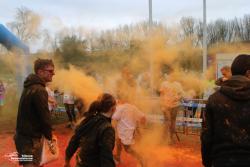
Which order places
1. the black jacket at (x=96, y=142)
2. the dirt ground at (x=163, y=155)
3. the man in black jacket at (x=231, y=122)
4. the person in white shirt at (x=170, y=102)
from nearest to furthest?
the man in black jacket at (x=231, y=122)
the black jacket at (x=96, y=142)
the dirt ground at (x=163, y=155)
the person in white shirt at (x=170, y=102)

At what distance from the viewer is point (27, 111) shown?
4.57 meters

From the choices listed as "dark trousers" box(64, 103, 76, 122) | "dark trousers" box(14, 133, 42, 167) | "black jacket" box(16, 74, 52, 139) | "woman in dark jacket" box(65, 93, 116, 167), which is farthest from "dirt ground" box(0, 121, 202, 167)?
"woman in dark jacket" box(65, 93, 116, 167)

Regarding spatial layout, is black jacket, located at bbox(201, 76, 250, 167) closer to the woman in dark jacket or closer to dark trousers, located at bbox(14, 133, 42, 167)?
the woman in dark jacket

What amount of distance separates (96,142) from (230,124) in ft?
4.00

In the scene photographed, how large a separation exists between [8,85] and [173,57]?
9.07 meters

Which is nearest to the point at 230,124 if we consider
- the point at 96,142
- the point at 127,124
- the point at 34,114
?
the point at 96,142

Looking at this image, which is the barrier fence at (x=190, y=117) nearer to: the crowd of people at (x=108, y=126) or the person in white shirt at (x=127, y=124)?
the person in white shirt at (x=127, y=124)

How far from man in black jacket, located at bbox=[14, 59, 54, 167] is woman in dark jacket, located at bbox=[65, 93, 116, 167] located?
0.79 metres

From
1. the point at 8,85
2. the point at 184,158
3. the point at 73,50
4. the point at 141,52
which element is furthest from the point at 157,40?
the point at 8,85

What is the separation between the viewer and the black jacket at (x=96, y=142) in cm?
361

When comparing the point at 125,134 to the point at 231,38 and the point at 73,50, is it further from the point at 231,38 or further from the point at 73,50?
the point at 231,38

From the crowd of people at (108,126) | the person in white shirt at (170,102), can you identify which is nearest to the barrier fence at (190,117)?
the person in white shirt at (170,102)

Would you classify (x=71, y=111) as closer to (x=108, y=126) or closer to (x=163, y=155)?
(x=163, y=155)

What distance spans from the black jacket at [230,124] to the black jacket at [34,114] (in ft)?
6.45
